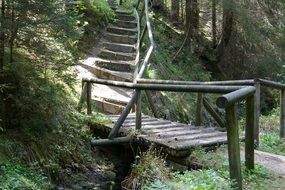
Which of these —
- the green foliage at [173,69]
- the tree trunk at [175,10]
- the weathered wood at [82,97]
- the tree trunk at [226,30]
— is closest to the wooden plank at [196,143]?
the weathered wood at [82,97]

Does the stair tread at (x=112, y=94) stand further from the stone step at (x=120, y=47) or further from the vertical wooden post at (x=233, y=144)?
the vertical wooden post at (x=233, y=144)

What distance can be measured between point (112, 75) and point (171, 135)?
14.5 ft

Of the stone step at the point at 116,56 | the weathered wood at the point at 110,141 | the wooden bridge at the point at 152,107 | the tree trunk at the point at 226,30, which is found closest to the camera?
the wooden bridge at the point at 152,107

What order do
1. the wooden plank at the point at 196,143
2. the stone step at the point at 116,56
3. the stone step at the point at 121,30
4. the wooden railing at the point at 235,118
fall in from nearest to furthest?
the wooden railing at the point at 235,118
the wooden plank at the point at 196,143
the stone step at the point at 116,56
the stone step at the point at 121,30

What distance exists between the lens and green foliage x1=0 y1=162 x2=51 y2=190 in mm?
5426

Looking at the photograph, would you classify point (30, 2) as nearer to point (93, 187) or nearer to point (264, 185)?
point (93, 187)

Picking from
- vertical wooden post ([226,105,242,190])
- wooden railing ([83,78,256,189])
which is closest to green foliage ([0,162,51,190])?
wooden railing ([83,78,256,189])

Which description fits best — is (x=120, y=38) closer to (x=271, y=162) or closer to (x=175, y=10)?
(x=175, y=10)

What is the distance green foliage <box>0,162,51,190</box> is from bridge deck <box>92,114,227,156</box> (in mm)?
1899

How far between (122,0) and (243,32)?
6.51m

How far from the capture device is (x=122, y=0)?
19609 millimetres

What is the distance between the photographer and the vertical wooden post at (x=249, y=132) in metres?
5.11

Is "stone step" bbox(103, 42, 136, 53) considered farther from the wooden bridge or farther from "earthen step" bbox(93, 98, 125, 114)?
"earthen step" bbox(93, 98, 125, 114)

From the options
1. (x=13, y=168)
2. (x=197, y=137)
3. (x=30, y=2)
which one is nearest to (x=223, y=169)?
(x=197, y=137)
